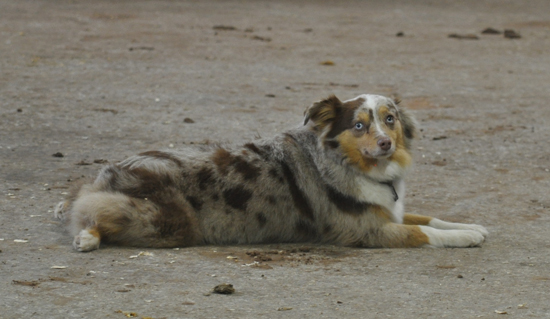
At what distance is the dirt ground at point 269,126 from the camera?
5160 mm

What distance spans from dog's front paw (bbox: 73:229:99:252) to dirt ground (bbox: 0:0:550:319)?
5cm

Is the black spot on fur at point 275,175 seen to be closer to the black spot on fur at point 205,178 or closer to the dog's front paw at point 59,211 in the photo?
the black spot on fur at point 205,178

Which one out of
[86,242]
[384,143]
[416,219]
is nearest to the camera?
[86,242]

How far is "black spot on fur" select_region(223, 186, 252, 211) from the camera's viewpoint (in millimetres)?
6277

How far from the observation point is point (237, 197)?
6293 mm

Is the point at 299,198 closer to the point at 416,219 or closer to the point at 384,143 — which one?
the point at 384,143

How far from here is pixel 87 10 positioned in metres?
19.9

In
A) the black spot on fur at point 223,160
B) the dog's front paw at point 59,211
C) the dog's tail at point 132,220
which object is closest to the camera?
the dog's tail at point 132,220

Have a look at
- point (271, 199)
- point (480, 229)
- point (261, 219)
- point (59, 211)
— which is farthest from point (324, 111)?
point (59, 211)

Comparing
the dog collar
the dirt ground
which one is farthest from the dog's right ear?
the dirt ground

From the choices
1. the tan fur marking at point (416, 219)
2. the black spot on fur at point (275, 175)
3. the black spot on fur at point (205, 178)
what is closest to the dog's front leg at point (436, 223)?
the tan fur marking at point (416, 219)

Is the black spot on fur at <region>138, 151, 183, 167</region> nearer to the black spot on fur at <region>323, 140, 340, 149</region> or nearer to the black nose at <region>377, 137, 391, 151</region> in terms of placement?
the black spot on fur at <region>323, 140, 340, 149</region>

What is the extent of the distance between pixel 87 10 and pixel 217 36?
4.35 meters

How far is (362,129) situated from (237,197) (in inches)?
41.3
